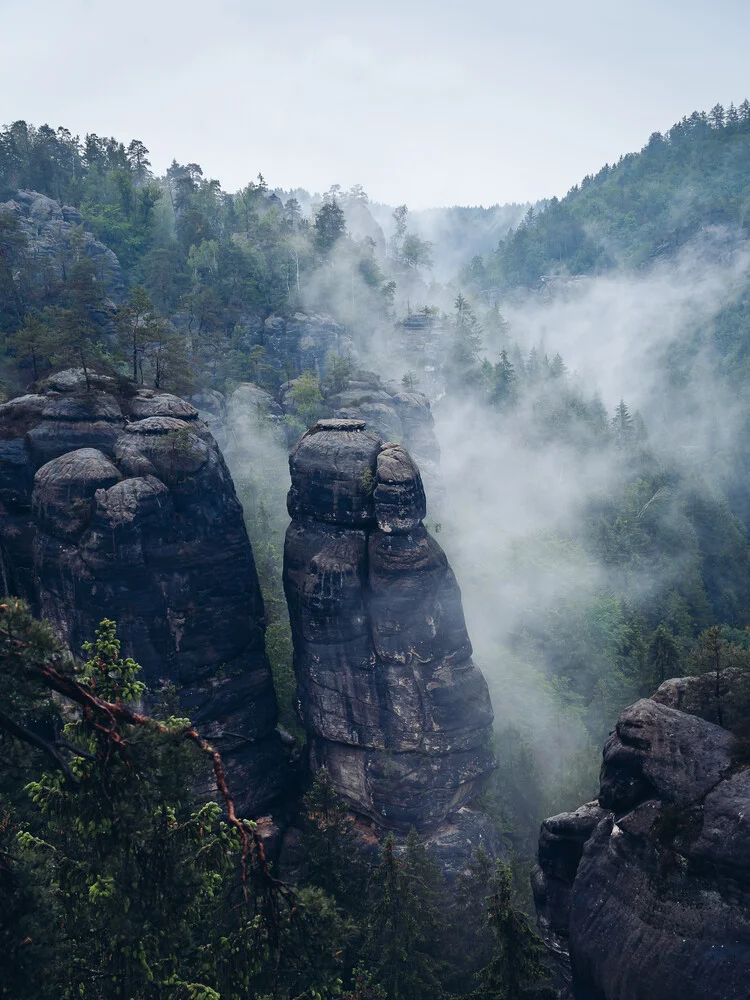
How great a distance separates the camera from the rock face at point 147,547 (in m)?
27.8

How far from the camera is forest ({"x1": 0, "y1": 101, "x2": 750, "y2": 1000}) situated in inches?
367

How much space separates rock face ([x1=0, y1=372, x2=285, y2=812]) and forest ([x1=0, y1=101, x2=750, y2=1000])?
2.66 meters

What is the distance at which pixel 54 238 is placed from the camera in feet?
222

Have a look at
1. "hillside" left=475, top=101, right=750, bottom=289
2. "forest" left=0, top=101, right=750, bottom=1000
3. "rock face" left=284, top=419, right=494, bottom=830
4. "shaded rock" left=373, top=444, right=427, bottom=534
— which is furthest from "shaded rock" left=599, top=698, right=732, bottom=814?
"hillside" left=475, top=101, right=750, bottom=289

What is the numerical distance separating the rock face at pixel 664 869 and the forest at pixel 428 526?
1819 mm

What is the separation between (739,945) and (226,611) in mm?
22809

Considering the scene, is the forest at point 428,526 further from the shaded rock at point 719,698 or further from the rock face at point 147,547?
the rock face at point 147,547

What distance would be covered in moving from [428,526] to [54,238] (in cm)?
4991

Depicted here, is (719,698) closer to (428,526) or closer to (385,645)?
(385,645)

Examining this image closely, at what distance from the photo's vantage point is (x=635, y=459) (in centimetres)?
8488

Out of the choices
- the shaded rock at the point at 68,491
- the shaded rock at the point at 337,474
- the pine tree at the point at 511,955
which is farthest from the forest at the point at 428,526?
the shaded rock at the point at 337,474

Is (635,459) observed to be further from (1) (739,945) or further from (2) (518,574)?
(1) (739,945)

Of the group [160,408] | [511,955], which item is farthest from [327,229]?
[511,955]

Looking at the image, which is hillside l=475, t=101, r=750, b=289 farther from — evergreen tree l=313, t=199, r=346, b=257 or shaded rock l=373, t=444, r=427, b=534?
shaded rock l=373, t=444, r=427, b=534
